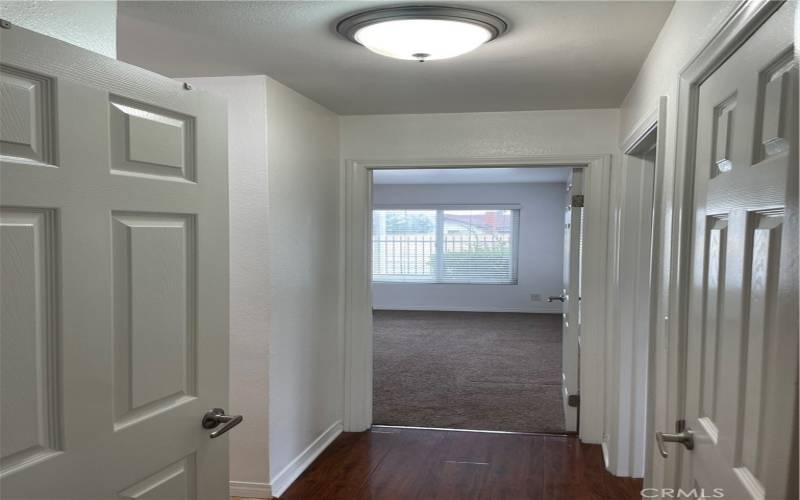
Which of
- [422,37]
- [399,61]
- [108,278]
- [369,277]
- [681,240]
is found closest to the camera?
[108,278]

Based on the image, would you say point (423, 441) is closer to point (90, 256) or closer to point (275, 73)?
point (275, 73)

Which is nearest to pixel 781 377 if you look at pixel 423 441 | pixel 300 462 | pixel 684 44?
pixel 684 44

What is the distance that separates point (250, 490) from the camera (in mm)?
2994

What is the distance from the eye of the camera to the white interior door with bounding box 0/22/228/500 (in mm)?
1165

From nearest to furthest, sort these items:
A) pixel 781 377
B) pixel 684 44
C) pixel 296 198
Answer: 1. pixel 781 377
2. pixel 684 44
3. pixel 296 198

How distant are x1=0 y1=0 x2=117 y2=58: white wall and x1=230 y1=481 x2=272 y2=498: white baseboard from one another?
2.17 m

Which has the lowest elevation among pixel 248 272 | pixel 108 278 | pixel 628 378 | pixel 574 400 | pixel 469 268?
pixel 574 400

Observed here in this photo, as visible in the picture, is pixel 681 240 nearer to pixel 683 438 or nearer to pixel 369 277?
pixel 683 438

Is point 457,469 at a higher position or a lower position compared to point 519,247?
lower

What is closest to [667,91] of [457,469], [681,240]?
[681,240]

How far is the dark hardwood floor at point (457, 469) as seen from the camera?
120 inches

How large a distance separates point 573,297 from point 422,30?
2.34m

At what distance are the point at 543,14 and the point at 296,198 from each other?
168 cm

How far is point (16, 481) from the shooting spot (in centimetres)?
116
